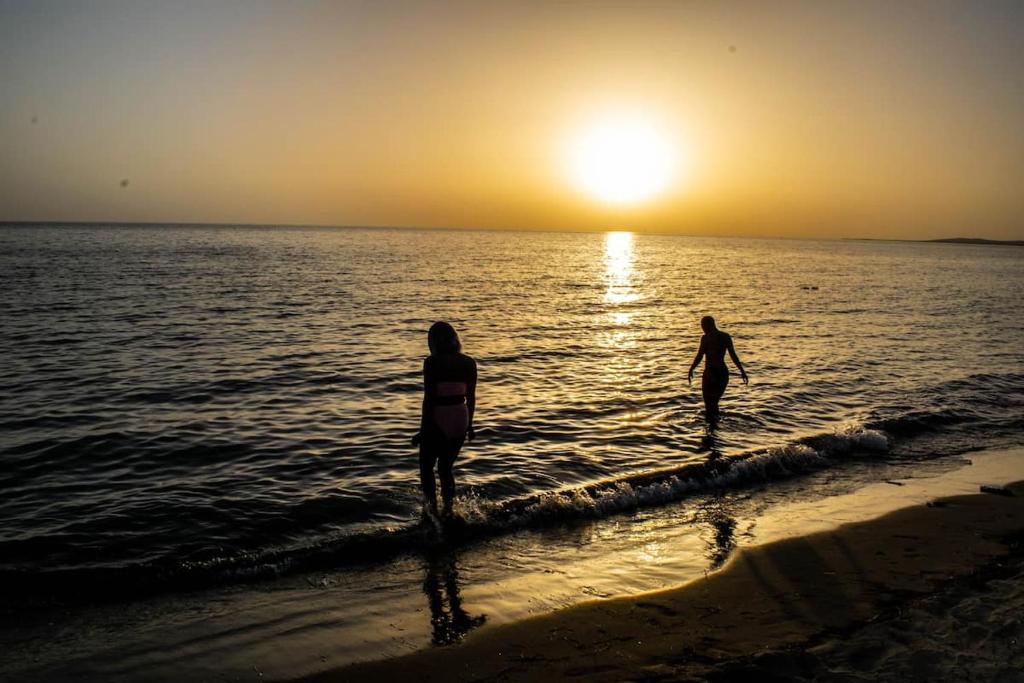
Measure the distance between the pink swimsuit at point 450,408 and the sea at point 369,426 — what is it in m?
1.41

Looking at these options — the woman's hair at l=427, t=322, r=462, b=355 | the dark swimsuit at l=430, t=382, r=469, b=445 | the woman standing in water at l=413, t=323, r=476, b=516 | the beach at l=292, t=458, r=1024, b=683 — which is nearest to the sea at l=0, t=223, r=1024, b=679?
the woman standing in water at l=413, t=323, r=476, b=516

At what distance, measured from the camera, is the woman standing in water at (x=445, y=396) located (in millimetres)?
7441

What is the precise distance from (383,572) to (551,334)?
21.0 m

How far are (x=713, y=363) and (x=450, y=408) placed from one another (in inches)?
289

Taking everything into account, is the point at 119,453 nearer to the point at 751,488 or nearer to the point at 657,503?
the point at 657,503

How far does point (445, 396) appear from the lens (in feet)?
24.8

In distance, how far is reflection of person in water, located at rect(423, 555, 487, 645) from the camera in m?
5.62

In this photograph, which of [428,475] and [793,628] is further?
[428,475]

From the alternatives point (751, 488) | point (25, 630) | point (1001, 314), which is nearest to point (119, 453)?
point (25, 630)

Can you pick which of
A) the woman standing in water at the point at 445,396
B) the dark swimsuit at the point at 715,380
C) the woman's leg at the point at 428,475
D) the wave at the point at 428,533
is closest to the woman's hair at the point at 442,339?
the woman standing in water at the point at 445,396

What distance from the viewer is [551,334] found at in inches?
1090

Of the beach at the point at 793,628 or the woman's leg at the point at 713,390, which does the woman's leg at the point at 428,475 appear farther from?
the woman's leg at the point at 713,390

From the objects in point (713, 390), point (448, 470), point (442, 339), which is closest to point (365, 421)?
point (448, 470)

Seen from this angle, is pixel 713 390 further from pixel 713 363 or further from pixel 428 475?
pixel 428 475
